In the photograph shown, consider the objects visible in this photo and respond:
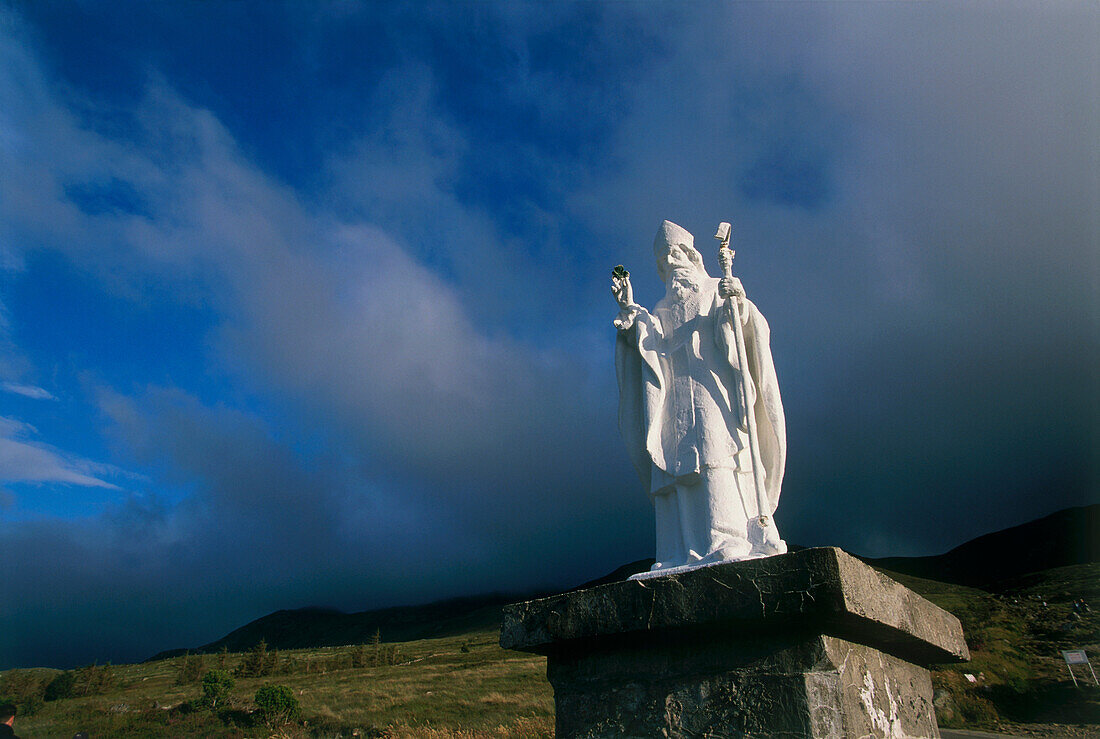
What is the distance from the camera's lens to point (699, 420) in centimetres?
560

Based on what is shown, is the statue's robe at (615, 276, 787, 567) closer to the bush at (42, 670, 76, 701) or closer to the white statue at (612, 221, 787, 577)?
the white statue at (612, 221, 787, 577)

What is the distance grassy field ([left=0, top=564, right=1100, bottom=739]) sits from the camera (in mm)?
26094

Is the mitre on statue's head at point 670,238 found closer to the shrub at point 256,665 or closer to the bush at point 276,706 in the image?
the bush at point 276,706

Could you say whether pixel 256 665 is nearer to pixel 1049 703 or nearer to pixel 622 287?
pixel 1049 703

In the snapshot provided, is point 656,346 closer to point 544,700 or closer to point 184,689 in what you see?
point 544,700

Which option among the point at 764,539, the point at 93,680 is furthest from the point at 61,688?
the point at 764,539

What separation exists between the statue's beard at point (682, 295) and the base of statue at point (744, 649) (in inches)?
129

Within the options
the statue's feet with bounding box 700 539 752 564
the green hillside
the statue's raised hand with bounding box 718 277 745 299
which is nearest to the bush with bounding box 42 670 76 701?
the green hillside

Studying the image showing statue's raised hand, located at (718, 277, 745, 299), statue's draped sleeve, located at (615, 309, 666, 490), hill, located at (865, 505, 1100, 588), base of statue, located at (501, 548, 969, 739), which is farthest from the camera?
hill, located at (865, 505, 1100, 588)

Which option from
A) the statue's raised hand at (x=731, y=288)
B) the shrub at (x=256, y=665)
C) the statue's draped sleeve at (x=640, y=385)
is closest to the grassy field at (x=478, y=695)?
the shrub at (x=256, y=665)

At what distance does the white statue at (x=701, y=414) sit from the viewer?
5316 mm

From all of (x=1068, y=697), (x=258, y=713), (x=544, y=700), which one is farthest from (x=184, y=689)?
(x=1068, y=697)

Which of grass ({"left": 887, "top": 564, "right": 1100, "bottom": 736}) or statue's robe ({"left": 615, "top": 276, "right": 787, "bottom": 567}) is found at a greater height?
statue's robe ({"left": 615, "top": 276, "right": 787, "bottom": 567})

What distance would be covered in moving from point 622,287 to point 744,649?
12.3ft
